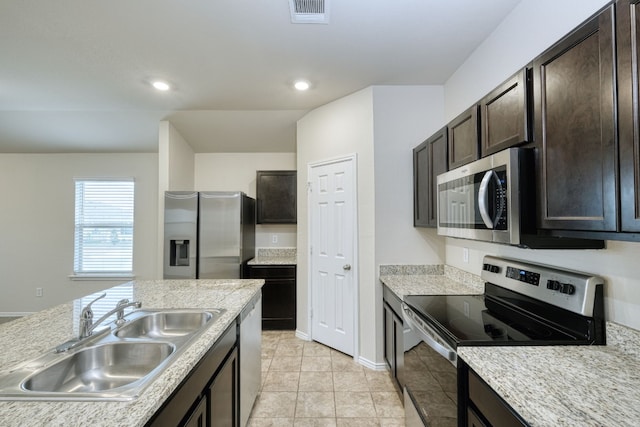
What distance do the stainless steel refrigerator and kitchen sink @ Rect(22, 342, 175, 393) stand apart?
218cm

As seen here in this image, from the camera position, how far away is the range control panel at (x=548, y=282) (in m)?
1.19

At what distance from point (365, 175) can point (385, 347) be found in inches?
62.8

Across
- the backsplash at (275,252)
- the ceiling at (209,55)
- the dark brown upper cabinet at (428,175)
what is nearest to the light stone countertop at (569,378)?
the dark brown upper cabinet at (428,175)

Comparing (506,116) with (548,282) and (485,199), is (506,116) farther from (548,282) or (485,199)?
(548,282)

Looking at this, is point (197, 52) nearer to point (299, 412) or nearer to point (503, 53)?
point (503, 53)

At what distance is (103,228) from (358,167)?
4.10m

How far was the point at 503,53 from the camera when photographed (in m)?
1.90

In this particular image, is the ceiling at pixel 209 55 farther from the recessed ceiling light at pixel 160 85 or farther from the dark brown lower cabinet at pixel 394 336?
the dark brown lower cabinet at pixel 394 336

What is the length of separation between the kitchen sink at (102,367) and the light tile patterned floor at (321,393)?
3.61 feet

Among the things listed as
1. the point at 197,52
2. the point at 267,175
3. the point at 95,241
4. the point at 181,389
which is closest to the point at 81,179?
the point at 95,241

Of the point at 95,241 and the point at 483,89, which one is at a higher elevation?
the point at 483,89

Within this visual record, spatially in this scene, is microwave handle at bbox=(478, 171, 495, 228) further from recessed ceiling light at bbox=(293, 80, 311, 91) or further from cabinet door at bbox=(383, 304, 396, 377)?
recessed ceiling light at bbox=(293, 80, 311, 91)

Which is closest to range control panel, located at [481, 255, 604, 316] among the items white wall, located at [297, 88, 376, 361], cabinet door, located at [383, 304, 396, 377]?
cabinet door, located at [383, 304, 396, 377]

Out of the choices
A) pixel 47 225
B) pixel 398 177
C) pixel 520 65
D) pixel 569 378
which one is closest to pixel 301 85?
pixel 398 177
